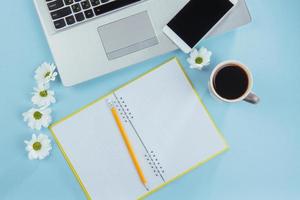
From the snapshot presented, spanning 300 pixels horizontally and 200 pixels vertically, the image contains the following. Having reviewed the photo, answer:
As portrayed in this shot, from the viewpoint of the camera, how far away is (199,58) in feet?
2.25

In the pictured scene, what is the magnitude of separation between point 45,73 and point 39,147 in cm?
14

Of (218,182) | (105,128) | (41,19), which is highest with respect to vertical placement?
(41,19)

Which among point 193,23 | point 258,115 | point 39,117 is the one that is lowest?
point 258,115

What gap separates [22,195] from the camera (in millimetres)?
718

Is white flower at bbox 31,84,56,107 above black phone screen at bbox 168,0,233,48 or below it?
below

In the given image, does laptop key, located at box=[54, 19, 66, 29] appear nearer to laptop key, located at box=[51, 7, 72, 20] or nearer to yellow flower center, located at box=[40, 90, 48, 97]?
laptop key, located at box=[51, 7, 72, 20]

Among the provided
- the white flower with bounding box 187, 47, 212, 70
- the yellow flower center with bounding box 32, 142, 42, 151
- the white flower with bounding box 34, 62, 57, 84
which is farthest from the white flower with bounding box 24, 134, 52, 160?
the white flower with bounding box 187, 47, 212, 70

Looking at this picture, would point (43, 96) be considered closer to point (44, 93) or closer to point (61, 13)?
point (44, 93)

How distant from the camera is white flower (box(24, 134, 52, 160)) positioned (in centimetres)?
71

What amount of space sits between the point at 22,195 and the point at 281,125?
1.73ft

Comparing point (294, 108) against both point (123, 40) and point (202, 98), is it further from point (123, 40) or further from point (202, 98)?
point (123, 40)

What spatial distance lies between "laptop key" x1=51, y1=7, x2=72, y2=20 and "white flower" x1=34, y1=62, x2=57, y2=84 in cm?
10

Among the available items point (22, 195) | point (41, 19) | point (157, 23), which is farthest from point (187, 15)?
point (22, 195)

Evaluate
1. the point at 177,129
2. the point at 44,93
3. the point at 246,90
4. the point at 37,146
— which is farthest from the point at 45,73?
the point at 246,90
